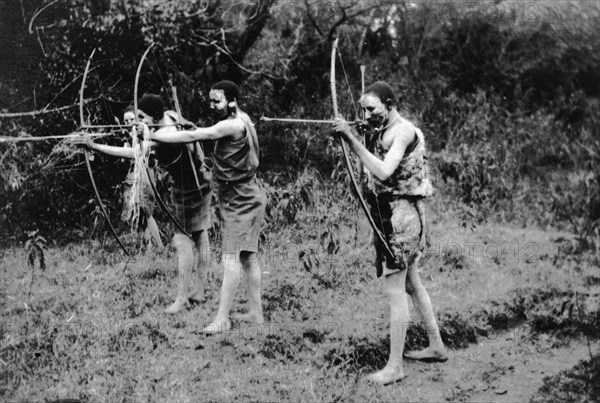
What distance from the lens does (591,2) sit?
11.1m

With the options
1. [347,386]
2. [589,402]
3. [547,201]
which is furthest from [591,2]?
[347,386]

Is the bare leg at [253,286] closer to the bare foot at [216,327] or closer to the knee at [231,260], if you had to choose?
the knee at [231,260]

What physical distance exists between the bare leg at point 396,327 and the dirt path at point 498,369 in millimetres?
143

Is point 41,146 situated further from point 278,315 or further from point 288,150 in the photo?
point 278,315

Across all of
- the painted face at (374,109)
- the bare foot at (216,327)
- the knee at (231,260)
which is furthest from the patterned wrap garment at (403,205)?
the bare foot at (216,327)

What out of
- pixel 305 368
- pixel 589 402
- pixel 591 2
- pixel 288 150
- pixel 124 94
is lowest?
pixel 589 402

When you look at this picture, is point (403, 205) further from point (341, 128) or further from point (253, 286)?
point (253, 286)

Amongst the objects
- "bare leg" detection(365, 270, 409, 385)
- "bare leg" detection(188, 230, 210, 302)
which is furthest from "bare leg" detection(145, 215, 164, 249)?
"bare leg" detection(365, 270, 409, 385)

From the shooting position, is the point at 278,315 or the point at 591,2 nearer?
the point at 278,315

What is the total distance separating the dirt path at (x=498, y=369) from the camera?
14.5ft

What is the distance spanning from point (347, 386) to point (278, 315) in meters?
1.22

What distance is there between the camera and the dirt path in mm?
4430

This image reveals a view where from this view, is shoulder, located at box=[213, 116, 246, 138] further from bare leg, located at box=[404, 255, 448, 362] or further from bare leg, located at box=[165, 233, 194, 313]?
bare leg, located at box=[404, 255, 448, 362]

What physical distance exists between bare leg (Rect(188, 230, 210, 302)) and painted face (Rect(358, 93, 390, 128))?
1889 mm
